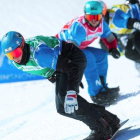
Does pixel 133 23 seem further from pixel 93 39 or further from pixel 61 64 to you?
pixel 61 64

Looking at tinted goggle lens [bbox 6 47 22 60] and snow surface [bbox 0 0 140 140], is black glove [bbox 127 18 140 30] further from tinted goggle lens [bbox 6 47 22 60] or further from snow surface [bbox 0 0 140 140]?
tinted goggle lens [bbox 6 47 22 60]

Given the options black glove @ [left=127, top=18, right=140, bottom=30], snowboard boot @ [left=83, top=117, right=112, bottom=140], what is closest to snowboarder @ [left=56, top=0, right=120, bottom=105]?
black glove @ [left=127, top=18, right=140, bottom=30]

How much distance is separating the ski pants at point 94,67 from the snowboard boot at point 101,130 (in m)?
1.76

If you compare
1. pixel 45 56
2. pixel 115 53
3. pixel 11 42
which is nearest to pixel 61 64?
pixel 45 56

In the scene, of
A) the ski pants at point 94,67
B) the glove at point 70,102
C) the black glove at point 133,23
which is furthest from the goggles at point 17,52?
the black glove at point 133,23

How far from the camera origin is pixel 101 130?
4.26 metres

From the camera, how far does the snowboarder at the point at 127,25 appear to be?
6.96 m

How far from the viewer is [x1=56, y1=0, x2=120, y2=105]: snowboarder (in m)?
5.70

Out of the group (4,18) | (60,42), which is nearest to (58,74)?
(60,42)

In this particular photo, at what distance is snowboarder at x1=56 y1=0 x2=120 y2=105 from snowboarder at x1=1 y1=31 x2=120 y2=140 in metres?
1.27

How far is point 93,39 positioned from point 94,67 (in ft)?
Answer: 1.62

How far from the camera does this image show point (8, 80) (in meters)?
7.93

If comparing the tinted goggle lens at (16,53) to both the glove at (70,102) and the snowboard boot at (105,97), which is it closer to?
the glove at (70,102)

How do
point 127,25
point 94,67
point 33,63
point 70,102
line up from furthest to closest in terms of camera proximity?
point 127,25, point 94,67, point 33,63, point 70,102
